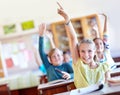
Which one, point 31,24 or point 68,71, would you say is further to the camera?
point 31,24

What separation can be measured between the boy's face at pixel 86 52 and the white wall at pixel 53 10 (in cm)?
333

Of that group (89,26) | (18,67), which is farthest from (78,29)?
(18,67)

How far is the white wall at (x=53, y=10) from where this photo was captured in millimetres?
5200

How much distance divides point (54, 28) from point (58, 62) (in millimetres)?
2558

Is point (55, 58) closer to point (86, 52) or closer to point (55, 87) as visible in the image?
point (55, 87)

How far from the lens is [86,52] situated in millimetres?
1978

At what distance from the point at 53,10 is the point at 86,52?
3420 millimetres

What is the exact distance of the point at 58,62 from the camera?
2.87 metres

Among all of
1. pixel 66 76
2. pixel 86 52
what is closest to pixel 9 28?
pixel 66 76

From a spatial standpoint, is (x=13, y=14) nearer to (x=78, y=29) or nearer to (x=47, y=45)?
(x=47, y=45)

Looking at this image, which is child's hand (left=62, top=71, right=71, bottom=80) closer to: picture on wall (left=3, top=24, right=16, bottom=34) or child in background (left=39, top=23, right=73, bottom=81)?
child in background (left=39, top=23, right=73, bottom=81)

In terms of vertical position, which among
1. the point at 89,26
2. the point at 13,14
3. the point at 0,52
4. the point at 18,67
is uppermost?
the point at 13,14

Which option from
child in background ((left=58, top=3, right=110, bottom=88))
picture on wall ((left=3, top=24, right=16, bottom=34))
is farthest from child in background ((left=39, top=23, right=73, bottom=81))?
picture on wall ((left=3, top=24, right=16, bottom=34))

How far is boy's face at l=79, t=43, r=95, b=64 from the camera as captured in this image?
77.7 inches
